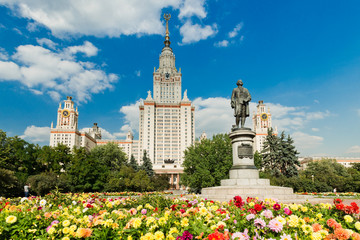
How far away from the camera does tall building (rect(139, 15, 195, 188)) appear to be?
378 feet

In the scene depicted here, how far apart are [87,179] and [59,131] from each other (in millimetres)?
95050

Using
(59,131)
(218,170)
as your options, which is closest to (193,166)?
(218,170)

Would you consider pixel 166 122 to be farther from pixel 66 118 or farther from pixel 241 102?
pixel 241 102

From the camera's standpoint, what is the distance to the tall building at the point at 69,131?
118 metres

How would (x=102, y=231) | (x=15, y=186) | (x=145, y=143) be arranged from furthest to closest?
(x=145, y=143)
(x=15, y=186)
(x=102, y=231)

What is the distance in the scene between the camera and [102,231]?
3615 millimetres

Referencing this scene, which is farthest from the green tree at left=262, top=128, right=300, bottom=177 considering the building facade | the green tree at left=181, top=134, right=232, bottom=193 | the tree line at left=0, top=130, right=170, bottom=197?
the building facade

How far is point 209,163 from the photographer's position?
3023 cm

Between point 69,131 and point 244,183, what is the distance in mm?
119912

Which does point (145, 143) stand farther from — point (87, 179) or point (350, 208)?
point (350, 208)

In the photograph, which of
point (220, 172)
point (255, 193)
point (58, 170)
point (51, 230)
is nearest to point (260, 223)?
point (51, 230)

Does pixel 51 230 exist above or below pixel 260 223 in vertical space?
below

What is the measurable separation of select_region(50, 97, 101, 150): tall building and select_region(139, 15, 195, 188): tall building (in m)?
32.0

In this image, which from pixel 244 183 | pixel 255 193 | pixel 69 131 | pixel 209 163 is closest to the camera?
pixel 255 193
